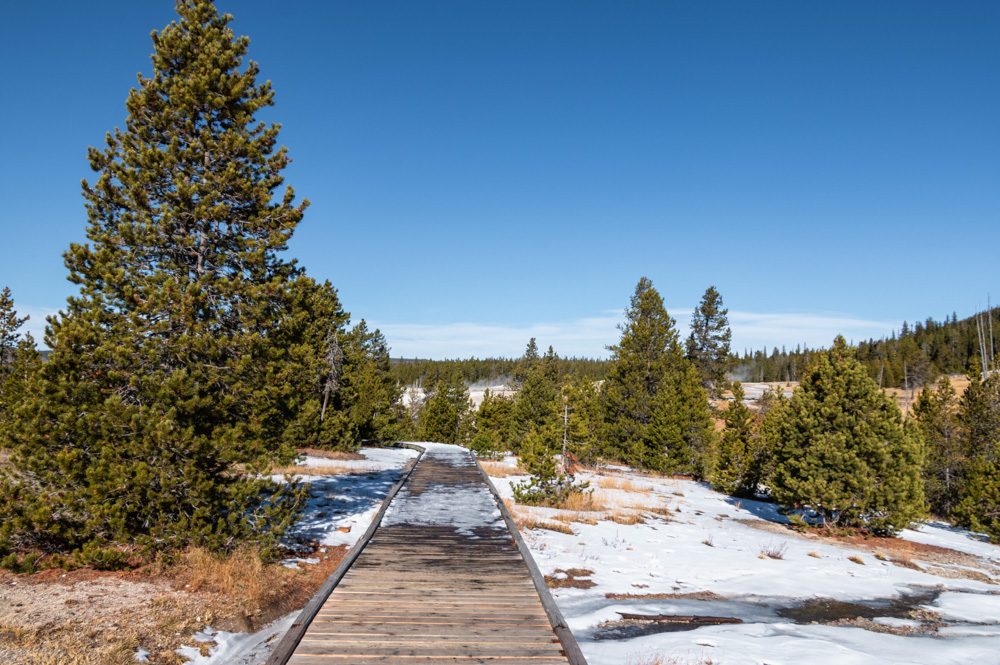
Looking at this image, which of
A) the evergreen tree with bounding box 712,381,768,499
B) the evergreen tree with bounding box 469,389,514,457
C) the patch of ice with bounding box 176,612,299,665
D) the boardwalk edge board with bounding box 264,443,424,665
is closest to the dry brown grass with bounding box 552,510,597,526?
the boardwalk edge board with bounding box 264,443,424,665

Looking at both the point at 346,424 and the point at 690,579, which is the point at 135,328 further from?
the point at 346,424

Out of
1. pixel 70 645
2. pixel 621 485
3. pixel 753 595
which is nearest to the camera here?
pixel 70 645

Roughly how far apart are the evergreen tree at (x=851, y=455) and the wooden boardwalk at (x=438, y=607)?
31.1 ft

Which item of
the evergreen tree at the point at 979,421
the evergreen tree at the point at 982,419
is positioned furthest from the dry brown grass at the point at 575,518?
the evergreen tree at the point at 982,419

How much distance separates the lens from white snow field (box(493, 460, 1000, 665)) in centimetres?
555

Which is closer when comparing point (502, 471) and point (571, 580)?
point (571, 580)

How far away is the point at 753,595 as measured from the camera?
8164 millimetres

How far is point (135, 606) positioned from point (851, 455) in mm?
16074

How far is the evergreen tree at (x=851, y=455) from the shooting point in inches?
519

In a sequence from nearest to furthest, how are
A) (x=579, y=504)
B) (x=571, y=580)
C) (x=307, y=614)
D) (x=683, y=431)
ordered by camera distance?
(x=307, y=614), (x=571, y=580), (x=579, y=504), (x=683, y=431)

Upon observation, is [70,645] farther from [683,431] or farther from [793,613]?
[683,431]

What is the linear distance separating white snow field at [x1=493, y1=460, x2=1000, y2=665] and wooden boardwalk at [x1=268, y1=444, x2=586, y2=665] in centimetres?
59

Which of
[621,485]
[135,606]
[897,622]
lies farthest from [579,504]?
[135,606]

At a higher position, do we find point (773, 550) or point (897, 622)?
point (897, 622)
